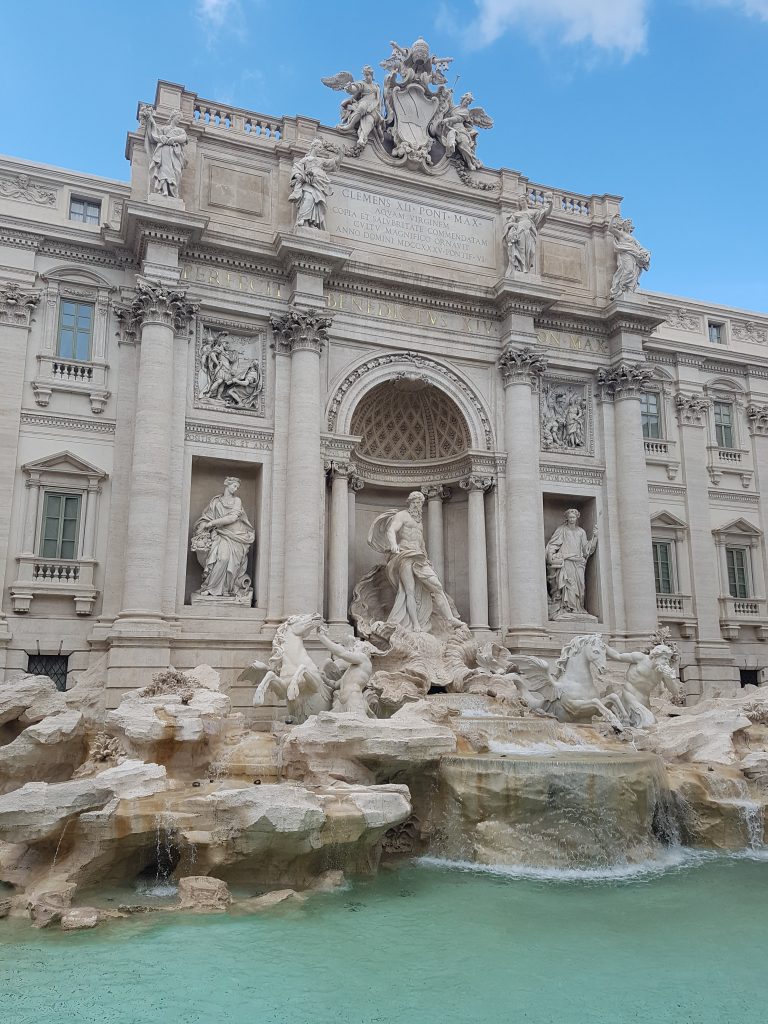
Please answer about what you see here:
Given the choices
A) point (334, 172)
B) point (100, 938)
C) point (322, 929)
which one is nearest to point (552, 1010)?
point (322, 929)

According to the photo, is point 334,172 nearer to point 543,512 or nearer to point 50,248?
point 50,248

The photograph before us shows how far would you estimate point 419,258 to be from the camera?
66.9ft

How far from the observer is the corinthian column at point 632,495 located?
20031 mm

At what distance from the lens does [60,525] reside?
1672cm

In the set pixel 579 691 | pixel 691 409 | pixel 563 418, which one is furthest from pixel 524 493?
pixel 691 409

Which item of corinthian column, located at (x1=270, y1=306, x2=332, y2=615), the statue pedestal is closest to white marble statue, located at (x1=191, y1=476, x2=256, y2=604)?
the statue pedestal

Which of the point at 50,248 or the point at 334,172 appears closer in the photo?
the point at 50,248

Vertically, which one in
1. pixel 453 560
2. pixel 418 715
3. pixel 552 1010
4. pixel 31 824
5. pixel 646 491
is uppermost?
pixel 646 491

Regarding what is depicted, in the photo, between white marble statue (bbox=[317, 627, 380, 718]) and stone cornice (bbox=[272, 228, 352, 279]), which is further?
stone cornice (bbox=[272, 228, 352, 279])

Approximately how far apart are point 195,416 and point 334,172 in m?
6.91

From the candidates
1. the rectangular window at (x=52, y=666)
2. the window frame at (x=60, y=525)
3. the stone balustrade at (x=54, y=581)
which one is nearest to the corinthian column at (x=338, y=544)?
the stone balustrade at (x=54, y=581)

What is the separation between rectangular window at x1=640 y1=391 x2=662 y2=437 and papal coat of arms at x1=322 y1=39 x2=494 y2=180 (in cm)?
759

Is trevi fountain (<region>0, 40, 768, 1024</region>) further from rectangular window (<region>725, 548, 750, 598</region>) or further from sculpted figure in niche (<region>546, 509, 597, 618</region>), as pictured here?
rectangular window (<region>725, 548, 750, 598</region>)

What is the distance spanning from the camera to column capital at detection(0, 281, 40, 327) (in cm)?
1688
